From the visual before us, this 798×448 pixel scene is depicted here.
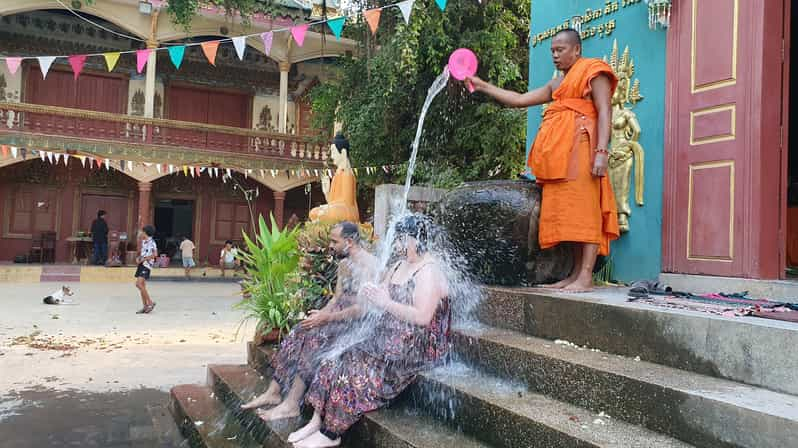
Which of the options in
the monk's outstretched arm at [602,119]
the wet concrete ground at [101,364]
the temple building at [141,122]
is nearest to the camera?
the monk's outstretched arm at [602,119]

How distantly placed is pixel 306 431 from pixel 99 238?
47.9 ft

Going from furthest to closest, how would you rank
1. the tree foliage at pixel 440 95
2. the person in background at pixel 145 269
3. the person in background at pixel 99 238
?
the person in background at pixel 99 238
the tree foliage at pixel 440 95
the person in background at pixel 145 269

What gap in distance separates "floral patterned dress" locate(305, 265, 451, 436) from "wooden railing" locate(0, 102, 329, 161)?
13.7m

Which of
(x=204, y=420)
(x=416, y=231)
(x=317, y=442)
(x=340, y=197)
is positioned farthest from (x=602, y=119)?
(x=340, y=197)

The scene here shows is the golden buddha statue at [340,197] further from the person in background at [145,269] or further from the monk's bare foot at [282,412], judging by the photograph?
the person in background at [145,269]

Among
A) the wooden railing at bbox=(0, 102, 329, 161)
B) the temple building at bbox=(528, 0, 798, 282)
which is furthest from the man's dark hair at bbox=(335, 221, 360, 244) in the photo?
the wooden railing at bbox=(0, 102, 329, 161)

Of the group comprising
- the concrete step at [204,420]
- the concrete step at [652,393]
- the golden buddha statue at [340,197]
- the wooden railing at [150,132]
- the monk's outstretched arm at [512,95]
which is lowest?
the concrete step at [204,420]

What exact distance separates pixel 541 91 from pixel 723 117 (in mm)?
1173

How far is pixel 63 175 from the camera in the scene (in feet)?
52.9

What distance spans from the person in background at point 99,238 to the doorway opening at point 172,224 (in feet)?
8.59

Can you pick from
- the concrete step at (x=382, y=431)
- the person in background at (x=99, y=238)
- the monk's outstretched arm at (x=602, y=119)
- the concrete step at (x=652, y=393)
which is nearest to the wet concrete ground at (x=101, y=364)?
the concrete step at (x=382, y=431)

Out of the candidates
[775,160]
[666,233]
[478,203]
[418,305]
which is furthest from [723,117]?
[418,305]

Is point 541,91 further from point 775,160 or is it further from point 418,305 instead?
point 418,305

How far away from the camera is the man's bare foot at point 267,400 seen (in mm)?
3377
